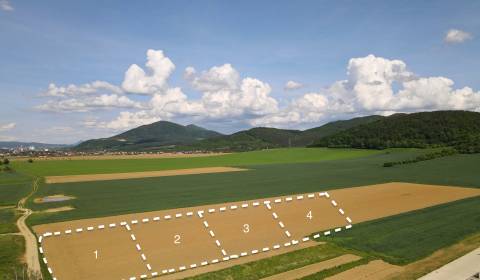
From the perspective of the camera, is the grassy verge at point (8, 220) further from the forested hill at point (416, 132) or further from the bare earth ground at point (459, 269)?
the forested hill at point (416, 132)

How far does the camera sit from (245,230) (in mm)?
29109

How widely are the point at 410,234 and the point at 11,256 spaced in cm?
2488

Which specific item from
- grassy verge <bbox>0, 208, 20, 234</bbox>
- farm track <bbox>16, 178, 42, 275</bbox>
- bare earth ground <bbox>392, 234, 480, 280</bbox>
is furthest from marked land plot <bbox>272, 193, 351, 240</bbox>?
grassy verge <bbox>0, 208, 20, 234</bbox>

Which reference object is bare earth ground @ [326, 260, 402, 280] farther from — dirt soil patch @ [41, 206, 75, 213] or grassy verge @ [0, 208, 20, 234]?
dirt soil patch @ [41, 206, 75, 213]

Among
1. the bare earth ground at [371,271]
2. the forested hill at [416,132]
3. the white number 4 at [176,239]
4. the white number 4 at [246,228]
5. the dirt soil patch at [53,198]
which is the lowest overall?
the bare earth ground at [371,271]

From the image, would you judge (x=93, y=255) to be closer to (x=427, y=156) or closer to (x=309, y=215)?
(x=309, y=215)

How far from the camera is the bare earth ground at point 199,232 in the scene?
22.4 meters

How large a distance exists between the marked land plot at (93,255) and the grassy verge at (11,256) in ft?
4.84

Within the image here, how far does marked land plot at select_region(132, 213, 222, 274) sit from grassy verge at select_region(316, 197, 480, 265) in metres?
8.35

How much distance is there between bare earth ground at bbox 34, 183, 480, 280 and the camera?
881 inches

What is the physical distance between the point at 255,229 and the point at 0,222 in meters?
22.6

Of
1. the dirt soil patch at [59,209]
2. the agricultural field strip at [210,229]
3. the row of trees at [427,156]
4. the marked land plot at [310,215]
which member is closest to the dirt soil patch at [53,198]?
the dirt soil patch at [59,209]

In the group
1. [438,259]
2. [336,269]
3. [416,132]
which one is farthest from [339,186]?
[416,132]

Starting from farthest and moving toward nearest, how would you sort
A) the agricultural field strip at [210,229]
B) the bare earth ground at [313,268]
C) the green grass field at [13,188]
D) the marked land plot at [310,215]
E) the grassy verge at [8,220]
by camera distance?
the green grass field at [13,188] < the grassy verge at [8,220] < the marked land plot at [310,215] < the agricultural field strip at [210,229] < the bare earth ground at [313,268]
